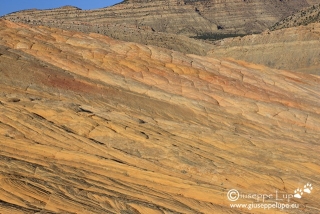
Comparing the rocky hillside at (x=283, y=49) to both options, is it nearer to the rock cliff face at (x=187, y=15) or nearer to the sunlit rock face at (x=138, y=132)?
the sunlit rock face at (x=138, y=132)

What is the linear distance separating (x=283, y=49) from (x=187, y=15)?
8189cm

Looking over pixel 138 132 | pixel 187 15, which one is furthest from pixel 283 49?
pixel 187 15

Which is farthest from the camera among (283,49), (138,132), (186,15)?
(186,15)

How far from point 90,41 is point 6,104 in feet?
58.9

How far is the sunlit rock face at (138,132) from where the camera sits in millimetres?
17797

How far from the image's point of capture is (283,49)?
79.1 meters

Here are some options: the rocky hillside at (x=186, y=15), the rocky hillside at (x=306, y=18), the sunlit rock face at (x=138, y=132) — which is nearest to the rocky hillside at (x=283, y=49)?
the rocky hillside at (x=306, y=18)

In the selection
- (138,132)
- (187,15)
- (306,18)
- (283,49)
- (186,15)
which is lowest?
(138,132)

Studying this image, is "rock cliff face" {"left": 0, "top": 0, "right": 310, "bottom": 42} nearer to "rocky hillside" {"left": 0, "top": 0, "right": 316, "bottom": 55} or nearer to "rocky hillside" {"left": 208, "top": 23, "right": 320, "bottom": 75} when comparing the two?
"rocky hillside" {"left": 0, "top": 0, "right": 316, "bottom": 55}

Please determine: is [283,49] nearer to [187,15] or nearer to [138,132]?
[138,132]

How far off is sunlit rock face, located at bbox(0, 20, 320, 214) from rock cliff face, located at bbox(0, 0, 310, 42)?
315 feet

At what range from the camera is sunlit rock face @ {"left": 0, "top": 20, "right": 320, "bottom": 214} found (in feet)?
58.4

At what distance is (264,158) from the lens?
24000mm

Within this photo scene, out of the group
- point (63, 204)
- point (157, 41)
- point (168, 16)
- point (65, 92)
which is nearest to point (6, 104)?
point (65, 92)
